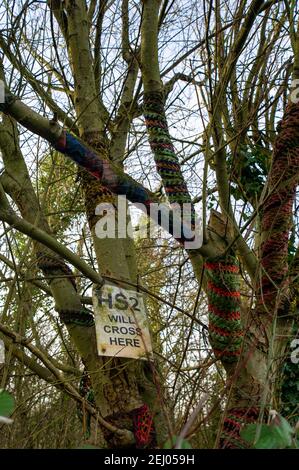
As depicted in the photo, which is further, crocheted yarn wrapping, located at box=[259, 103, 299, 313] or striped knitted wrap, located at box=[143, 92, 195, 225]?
crocheted yarn wrapping, located at box=[259, 103, 299, 313]

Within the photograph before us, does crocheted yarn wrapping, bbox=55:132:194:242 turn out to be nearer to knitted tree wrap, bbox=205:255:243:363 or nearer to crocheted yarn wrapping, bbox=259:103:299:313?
knitted tree wrap, bbox=205:255:243:363

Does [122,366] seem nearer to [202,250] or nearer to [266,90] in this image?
[202,250]

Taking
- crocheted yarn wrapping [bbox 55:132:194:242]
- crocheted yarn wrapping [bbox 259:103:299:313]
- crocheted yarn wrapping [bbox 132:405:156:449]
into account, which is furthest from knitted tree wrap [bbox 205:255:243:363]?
crocheted yarn wrapping [bbox 132:405:156:449]

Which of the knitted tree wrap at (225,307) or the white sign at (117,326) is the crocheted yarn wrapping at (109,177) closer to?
the knitted tree wrap at (225,307)

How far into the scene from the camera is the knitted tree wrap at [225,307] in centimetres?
302

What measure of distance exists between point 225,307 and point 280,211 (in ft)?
2.25

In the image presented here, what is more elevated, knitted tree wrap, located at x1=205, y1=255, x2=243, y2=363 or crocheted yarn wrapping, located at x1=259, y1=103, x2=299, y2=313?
crocheted yarn wrapping, located at x1=259, y1=103, x2=299, y2=313

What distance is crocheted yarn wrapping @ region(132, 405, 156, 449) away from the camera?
3037 millimetres

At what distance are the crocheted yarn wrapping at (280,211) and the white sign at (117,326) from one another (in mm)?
761

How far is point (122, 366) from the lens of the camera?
317 cm

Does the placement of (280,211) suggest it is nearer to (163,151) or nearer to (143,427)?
(163,151)

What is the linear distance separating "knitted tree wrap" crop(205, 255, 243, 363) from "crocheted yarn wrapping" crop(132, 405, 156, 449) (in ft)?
1.54
